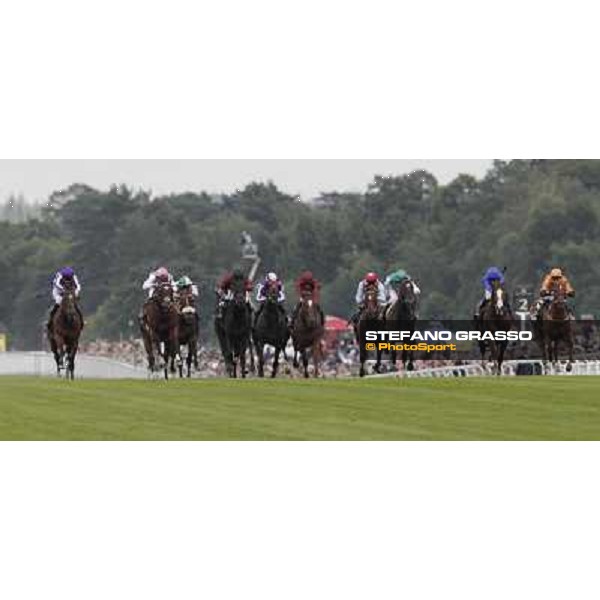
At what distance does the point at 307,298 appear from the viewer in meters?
43.1

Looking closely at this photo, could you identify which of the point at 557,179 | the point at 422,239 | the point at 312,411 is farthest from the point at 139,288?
the point at 312,411

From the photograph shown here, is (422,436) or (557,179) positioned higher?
(557,179)

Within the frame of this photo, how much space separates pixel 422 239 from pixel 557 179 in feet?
27.7

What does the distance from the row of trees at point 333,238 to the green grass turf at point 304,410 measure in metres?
61.7

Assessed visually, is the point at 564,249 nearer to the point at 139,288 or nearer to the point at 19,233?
the point at 139,288

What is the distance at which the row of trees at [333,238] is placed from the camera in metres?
106

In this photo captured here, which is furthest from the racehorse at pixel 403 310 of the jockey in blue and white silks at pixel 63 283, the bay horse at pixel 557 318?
the jockey in blue and white silks at pixel 63 283

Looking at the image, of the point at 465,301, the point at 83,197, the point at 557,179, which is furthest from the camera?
the point at 83,197

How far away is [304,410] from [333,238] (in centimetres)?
8476

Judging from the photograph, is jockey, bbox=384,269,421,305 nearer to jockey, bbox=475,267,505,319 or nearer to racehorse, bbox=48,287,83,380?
jockey, bbox=475,267,505,319

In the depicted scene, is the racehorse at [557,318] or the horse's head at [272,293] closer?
the horse's head at [272,293]

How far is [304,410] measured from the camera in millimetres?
32000

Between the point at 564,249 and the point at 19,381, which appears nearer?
the point at 19,381

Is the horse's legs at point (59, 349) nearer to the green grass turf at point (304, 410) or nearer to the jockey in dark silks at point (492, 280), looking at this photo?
the green grass turf at point (304, 410)
